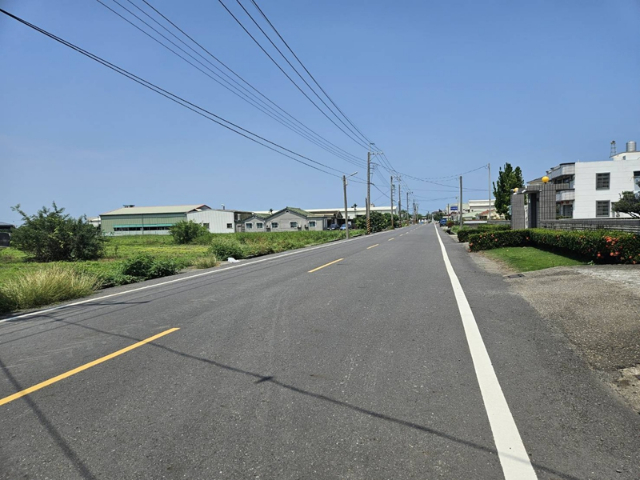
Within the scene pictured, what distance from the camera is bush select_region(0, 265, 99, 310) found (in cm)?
894

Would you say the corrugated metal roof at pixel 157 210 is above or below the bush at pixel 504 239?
above

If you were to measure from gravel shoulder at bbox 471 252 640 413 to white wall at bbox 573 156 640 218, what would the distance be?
4315 cm

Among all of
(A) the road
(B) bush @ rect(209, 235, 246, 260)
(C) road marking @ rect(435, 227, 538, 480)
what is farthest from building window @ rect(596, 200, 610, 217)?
(C) road marking @ rect(435, 227, 538, 480)

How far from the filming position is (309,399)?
12.0ft

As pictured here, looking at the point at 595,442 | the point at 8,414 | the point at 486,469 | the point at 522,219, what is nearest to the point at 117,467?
Answer: the point at 8,414

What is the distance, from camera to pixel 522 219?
83.0 feet

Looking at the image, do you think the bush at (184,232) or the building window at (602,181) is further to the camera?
the bush at (184,232)

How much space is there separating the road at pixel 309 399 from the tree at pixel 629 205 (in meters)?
40.4

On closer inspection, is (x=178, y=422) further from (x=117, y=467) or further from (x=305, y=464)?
(x=305, y=464)

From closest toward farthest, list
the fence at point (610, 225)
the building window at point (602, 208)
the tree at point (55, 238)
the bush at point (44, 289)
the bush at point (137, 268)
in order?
1. the bush at point (44, 289)
2. the fence at point (610, 225)
3. the bush at point (137, 268)
4. the tree at point (55, 238)
5. the building window at point (602, 208)

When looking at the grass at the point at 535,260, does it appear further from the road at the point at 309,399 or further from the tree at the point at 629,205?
the tree at the point at 629,205

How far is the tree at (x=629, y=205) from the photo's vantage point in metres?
38.0

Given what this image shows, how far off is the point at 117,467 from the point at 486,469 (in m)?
A: 2.38

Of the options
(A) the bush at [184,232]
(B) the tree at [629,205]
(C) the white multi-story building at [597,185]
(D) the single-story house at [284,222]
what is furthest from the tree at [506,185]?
(A) the bush at [184,232]
